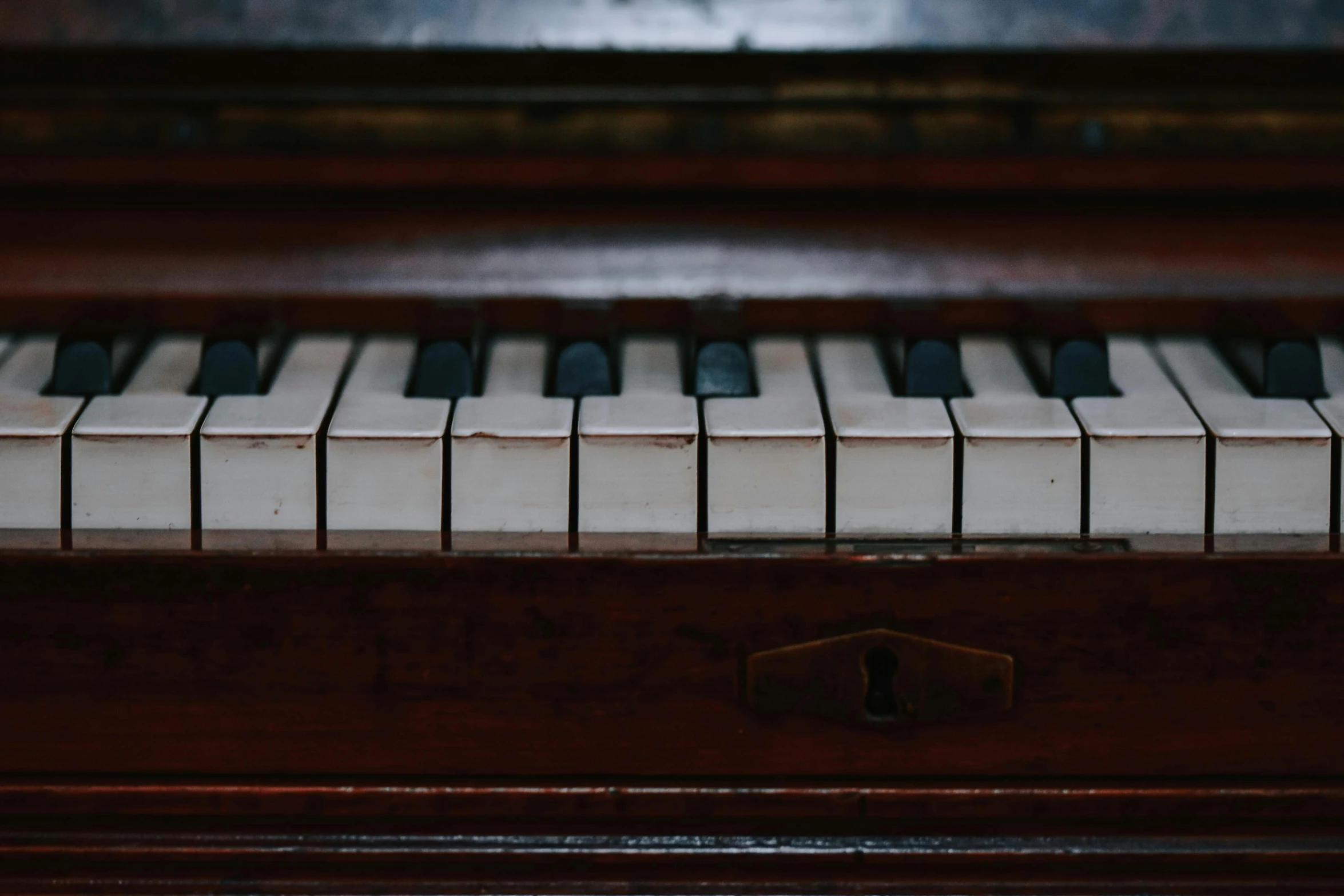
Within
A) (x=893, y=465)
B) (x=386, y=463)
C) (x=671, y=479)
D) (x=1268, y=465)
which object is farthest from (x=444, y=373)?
(x=1268, y=465)

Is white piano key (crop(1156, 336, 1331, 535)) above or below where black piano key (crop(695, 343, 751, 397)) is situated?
below

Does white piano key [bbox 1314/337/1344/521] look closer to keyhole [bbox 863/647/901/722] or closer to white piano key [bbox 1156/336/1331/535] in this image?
white piano key [bbox 1156/336/1331/535]

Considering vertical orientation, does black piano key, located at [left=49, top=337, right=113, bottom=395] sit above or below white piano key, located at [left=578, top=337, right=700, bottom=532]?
above

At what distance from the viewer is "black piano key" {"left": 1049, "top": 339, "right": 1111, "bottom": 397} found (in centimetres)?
88

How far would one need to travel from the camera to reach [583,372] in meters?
0.88

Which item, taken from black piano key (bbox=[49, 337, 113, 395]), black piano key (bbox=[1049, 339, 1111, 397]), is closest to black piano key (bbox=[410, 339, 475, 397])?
black piano key (bbox=[49, 337, 113, 395])

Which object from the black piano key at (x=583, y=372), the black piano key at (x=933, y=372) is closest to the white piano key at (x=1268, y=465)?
the black piano key at (x=933, y=372)

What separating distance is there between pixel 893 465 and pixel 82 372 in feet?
1.94

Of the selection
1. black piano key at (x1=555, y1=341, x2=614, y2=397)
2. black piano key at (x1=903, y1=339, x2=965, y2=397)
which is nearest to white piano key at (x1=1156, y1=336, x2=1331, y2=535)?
black piano key at (x1=903, y1=339, x2=965, y2=397)

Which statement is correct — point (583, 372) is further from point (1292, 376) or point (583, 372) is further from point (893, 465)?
point (1292, 376)

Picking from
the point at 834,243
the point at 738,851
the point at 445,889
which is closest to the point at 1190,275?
the point at 834,243

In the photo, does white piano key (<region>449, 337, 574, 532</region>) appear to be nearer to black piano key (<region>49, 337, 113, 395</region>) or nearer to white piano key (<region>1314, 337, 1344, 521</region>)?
black piano key (<region>49, 337, 113, 395</region>)

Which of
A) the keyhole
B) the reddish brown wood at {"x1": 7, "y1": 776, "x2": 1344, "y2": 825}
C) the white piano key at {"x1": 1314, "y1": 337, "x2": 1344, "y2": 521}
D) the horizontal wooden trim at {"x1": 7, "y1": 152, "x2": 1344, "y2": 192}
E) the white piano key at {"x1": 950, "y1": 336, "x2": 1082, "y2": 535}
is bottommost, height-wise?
the reddish brown wood at {"x1": 7, "y1": 776, "x2": 1344, "y2": 825}

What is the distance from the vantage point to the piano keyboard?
2.69ft
